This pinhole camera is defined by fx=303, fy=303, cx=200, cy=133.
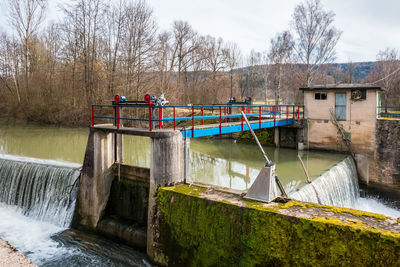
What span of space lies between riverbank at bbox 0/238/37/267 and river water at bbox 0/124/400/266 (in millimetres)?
3074

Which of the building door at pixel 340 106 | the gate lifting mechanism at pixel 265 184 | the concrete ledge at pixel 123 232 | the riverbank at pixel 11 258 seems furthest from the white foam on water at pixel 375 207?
the riverbank at pixel 11 258

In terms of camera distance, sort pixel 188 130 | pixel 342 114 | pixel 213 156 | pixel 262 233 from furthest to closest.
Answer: pixel 213 156, pixel 342 114, pixel 188 130, pixel 262 233

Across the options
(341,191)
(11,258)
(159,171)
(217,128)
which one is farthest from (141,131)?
(341,191)

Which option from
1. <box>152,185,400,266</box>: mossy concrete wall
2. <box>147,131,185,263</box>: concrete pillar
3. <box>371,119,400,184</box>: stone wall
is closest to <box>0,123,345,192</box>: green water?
<box>371,119,400,184</box>: stone wall

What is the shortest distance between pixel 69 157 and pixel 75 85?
17.1m

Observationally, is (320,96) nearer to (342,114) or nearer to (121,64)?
(342,114)

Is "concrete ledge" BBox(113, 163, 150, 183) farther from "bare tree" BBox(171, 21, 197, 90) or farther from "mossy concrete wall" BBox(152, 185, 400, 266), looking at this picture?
"bare tree" BBox(171, 21, 197, 90)

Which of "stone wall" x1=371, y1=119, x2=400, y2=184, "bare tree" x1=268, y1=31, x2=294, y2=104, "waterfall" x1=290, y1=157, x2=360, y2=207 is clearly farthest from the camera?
"bare tree" x1=268, y1=31, x2=294, y2=104

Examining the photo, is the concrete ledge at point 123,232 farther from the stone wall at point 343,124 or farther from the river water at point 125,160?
the stone wall at point 343,124

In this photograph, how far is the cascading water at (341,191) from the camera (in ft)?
33.6

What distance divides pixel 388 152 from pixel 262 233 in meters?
12.0

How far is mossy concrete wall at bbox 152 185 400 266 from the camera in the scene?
512 centimetres

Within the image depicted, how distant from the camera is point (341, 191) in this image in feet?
40.7

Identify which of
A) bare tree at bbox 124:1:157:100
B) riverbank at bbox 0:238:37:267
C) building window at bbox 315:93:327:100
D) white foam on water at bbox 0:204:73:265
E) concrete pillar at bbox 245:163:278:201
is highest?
bare tree at bbox 124:1:157:100
